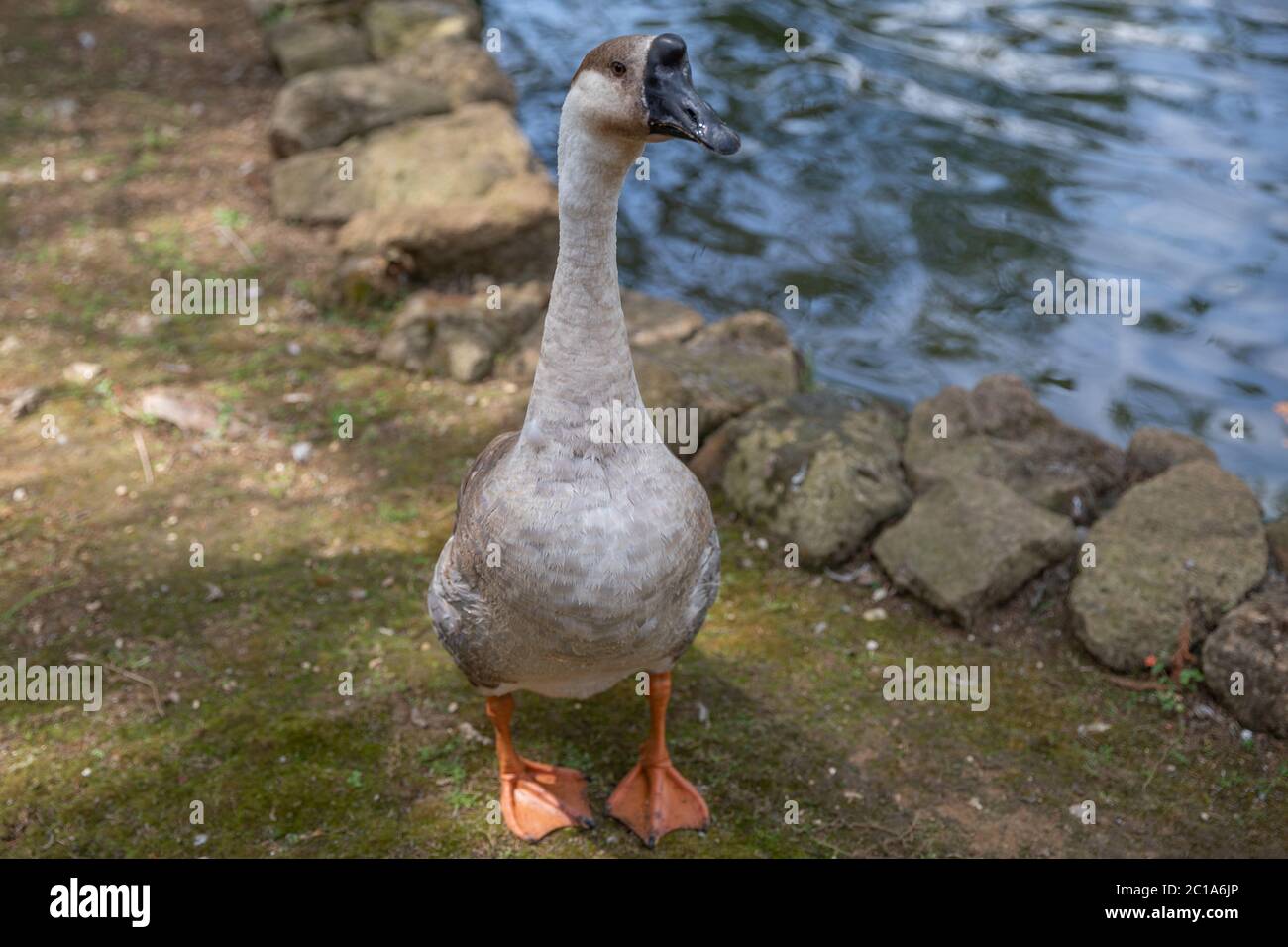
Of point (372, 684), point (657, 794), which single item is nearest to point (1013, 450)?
point (657, 794)

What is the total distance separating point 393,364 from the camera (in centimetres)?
676

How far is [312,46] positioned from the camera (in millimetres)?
9750

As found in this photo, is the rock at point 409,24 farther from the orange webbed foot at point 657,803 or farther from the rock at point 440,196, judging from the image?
the orange webbed foot at point 657,803

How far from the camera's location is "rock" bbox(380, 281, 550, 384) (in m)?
6.62

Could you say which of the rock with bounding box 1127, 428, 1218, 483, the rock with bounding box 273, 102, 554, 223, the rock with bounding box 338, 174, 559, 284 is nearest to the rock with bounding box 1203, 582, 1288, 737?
the rock with bounding box 1127, 428, 1218, 483

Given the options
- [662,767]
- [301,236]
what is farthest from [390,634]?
[301,236]

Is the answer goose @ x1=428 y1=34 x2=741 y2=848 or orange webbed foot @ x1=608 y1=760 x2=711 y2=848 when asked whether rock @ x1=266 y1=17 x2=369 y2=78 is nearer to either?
goose @ x1=428 y1=34 x2=741 y2=848

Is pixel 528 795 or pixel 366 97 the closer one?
pixel 528 795

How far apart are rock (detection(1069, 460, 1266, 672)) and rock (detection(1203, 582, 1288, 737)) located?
5.1 inches

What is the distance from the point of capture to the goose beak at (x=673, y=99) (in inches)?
119

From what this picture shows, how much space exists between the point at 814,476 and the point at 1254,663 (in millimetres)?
2018

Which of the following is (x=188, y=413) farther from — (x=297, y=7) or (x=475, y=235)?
(x=297, y=7)

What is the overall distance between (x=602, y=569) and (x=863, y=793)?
Result: 5.39 feet

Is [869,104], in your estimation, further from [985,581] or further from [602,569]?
[602,569]
